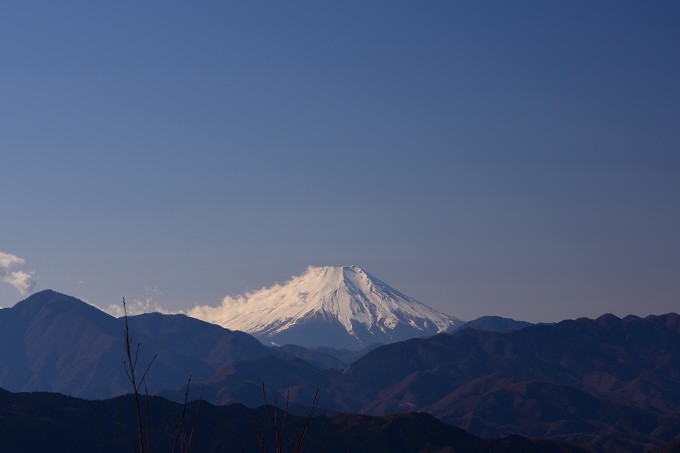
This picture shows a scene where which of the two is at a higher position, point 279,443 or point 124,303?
point 124,303

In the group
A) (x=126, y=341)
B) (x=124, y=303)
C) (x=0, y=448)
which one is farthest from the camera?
(x=0, y=448)

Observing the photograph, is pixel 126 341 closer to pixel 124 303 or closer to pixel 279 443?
pixel 124 303

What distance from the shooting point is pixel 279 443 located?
15.2 metres

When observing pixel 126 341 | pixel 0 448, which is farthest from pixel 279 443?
pixel 0 448

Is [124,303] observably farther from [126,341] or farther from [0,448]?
[0,448]

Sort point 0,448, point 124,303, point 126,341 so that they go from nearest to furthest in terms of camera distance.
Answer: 1. point 126,341
2. point 124,303
3. point 0,448

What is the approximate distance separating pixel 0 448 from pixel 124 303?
19840 centimetres

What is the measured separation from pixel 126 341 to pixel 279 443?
270 cm

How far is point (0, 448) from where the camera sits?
655ft

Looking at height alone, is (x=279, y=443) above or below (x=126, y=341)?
below

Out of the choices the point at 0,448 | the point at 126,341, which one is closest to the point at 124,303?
the point at 126,341

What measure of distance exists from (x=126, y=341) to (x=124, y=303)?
1.22 m

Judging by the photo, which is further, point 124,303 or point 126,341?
point 124,303

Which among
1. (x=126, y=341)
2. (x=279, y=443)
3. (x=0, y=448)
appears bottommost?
(x=279, y=443)
